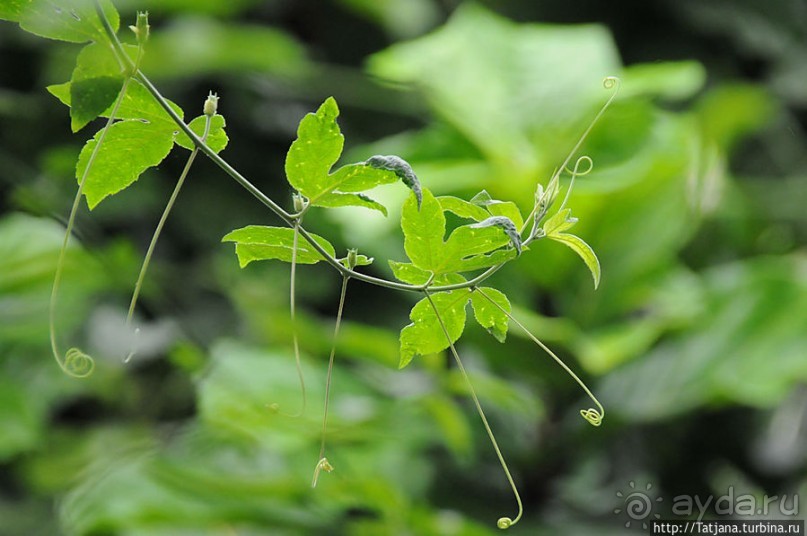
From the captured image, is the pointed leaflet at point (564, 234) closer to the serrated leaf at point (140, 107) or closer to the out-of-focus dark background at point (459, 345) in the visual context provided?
the serrated leaf at point (140, 107)

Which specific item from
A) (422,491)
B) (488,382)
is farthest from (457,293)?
(422,491)

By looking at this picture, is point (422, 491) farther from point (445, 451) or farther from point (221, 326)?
point (221, 326)

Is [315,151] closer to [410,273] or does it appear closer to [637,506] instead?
[410,273]

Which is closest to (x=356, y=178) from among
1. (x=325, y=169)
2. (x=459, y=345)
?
(x=325, y=169)

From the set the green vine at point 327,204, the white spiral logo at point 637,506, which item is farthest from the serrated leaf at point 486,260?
the white spiral logo at point 637,506

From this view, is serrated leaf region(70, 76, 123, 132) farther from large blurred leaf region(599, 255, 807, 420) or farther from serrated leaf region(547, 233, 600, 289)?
large blurred leaf region(599, 255, 807, 420)

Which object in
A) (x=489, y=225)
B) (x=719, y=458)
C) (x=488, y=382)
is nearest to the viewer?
(x=489, y=225)

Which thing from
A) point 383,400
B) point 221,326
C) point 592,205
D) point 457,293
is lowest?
point 221,326
